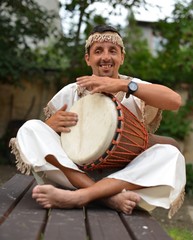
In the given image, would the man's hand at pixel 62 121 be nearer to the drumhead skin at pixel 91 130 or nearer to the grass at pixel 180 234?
the drumhead skin at pixel 91 130

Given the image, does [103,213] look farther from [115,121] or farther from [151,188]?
[115,121]

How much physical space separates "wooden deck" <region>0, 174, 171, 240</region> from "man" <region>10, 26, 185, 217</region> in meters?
0.07

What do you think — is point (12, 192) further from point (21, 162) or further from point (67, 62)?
point (67, 62)

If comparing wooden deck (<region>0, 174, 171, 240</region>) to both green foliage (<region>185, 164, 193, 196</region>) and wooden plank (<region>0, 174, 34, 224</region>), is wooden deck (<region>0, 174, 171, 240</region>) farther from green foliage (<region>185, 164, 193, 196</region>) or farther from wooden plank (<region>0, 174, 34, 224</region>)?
green foliage (<region>185, 164, 193, 196</region>)

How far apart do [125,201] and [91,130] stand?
0.39 meters

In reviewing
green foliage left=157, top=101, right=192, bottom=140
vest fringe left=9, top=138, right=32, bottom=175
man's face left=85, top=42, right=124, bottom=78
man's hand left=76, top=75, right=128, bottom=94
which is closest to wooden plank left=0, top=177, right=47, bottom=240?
vest fringe left=9, top=138, right=32, bottom=175

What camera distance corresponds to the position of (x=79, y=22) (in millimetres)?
6520

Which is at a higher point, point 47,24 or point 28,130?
point 47,24

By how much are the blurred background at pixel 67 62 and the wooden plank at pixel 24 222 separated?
406 centimetres

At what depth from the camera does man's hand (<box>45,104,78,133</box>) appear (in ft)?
8.02

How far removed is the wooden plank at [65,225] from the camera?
1.59 metres

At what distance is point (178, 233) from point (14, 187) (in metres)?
1.37

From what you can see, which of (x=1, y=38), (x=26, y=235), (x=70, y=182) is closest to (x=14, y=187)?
(x=70, y=182)

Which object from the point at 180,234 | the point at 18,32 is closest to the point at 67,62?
the point at 18,32
